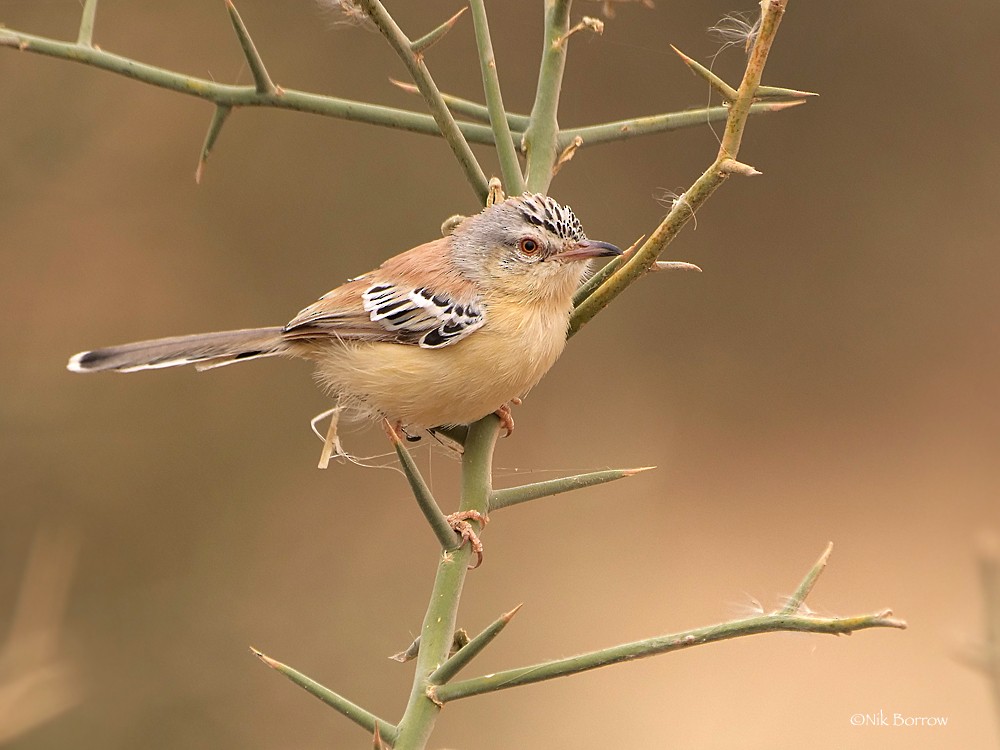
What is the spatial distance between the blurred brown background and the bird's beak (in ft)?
7.55

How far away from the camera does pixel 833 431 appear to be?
634 cm

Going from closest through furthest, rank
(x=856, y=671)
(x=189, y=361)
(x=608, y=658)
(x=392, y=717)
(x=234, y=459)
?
1. (x=608, y=658)
2. (x=189, y=361)
3. (x=856, y=671)
4. (x=392, y=717)
5. (x=234, y=459)

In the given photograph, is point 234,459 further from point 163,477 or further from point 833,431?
point 833,431

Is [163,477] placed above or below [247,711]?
above

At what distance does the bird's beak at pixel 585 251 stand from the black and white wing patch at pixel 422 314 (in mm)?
315

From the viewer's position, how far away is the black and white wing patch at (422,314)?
2.92 m

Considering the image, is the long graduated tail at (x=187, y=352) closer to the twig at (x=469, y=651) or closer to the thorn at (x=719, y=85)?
the twig at (x=469, y=651)

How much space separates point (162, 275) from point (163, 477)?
3.95 feet

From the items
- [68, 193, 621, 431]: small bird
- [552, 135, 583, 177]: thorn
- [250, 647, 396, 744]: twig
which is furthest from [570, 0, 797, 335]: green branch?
[68, 193, 621, 431]: small bird

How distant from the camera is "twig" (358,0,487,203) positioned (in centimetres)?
153

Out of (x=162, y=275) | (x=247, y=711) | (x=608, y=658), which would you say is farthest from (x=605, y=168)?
(x=608, y=658)

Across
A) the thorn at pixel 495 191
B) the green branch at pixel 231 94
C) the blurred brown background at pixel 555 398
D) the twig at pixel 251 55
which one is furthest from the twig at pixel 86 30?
the blurred brown background at pixel 555 398

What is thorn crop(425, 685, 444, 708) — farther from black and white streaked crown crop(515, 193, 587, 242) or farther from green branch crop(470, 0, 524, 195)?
black and white streaked crown crop(515, 193, 587, 242)

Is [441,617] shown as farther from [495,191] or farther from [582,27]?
[582,27]
